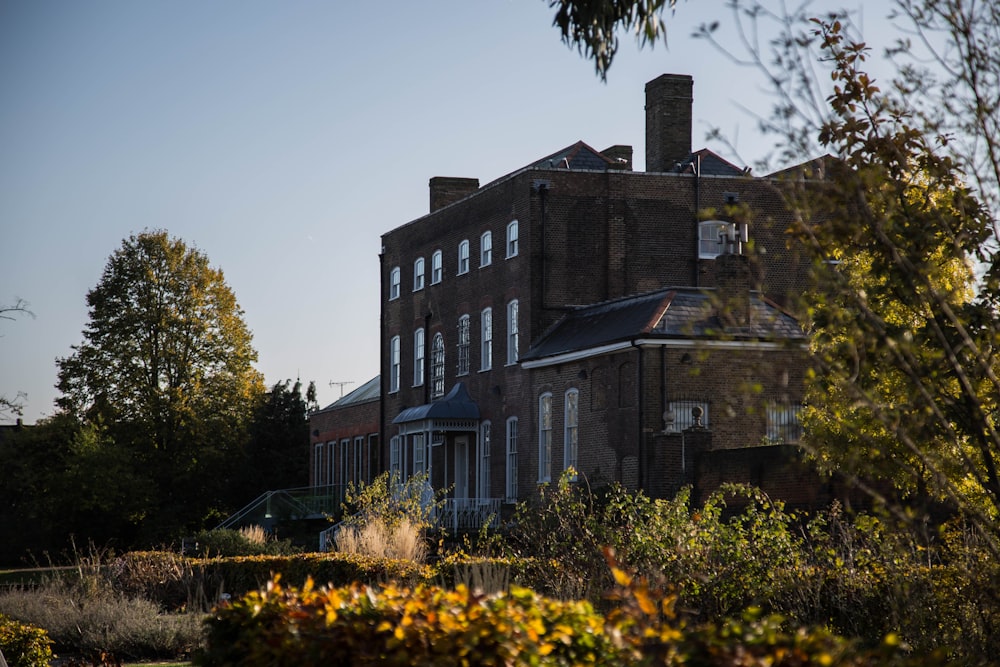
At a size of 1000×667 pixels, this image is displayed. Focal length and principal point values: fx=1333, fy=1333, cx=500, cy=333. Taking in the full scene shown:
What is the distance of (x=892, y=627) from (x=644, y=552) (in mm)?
2902

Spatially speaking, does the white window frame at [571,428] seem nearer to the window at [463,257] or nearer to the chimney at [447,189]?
the window at [463,257]

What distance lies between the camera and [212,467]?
173 ft

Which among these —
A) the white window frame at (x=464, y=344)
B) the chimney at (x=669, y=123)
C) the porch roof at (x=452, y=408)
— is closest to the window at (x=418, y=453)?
the porch roof at (x=452, y=408)

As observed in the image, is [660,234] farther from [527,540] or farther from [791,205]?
[791,205]

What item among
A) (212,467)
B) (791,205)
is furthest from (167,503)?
(791,205)

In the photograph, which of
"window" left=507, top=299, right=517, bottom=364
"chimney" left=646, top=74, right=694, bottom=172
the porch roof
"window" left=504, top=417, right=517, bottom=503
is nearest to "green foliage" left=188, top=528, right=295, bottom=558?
"window" left=504, top=417, right=517, bottom=503

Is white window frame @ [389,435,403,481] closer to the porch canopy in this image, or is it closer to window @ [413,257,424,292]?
the porch canopy

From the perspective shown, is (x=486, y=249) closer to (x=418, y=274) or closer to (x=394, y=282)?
(x=418, y=274)

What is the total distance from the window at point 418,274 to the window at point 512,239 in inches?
267

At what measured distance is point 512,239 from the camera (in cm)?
3806

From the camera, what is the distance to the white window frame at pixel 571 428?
33.5 m

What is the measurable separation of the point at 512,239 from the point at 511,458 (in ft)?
20.4

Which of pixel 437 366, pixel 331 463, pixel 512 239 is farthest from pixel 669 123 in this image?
pixel 331 463

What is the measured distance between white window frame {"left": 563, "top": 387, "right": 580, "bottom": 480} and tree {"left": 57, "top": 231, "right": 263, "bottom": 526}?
21239 mm
